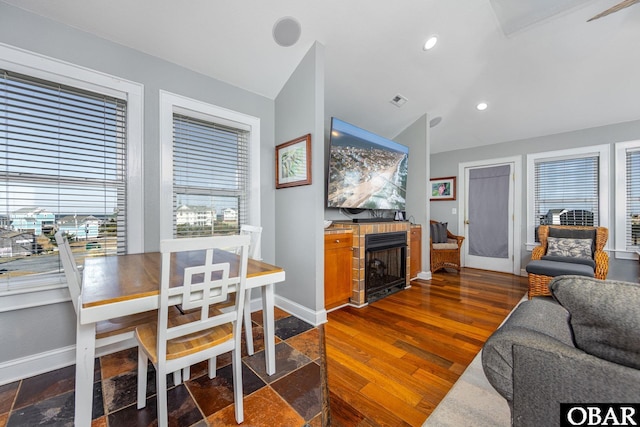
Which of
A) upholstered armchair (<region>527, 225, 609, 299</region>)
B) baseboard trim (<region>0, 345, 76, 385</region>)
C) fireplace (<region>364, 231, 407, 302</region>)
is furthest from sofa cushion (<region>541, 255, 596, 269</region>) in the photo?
baseboard trim (<region>0, 345, 76, 385</region>)

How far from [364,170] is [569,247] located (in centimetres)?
294

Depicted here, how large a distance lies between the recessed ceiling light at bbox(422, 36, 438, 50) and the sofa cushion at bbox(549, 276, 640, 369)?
8.81ft

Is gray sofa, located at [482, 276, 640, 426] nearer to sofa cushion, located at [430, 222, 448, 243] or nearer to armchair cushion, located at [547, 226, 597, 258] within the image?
armchair cushion, located at [547, 226, 597, 258]

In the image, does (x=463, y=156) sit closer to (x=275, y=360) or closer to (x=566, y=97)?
(x=566, y=97)

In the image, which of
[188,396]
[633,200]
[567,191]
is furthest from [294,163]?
[633,200]

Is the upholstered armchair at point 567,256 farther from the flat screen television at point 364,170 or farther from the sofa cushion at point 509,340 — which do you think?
the sofa cushion at point 509,340

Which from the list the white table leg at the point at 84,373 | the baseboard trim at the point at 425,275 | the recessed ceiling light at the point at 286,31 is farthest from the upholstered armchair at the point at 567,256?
the white table leg at the point at 84,373

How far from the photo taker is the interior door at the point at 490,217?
4480 mm

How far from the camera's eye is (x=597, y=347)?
70cm

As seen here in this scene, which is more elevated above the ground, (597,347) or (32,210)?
(32,210)

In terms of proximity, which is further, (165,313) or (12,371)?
(12,371)

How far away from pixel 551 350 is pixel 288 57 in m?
2.73

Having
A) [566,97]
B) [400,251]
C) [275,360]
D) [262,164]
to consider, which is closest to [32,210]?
[262,164]

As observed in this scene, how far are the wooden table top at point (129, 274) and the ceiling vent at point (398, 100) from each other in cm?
282
